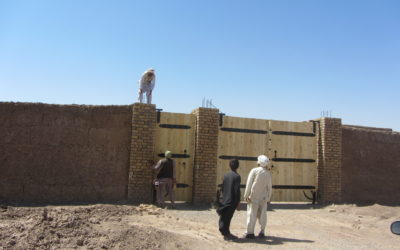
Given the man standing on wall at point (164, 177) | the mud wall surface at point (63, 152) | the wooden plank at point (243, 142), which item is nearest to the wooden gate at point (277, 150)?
the wooden plank at point (243, 142)

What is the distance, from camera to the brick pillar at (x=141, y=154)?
9.15 meters

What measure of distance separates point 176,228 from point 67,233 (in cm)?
218

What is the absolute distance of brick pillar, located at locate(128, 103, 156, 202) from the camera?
360 inches

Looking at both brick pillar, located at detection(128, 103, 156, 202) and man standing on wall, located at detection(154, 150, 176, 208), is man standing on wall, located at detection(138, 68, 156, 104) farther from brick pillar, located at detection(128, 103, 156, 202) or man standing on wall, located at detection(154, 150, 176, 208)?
man standing on wall, located at detection(154, 150, 176, 208)

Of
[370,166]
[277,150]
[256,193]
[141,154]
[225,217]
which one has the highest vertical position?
[277,150]

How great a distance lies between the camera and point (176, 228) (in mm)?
7191

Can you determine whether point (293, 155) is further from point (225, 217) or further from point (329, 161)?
point (225, 217)

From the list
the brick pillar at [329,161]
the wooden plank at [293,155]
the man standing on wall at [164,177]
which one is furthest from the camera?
the brick pillar at [329,161]

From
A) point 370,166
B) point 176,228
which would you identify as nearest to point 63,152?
point 176,228

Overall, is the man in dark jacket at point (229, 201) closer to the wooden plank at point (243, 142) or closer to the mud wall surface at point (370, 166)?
the wooden plank at point (243, 142)

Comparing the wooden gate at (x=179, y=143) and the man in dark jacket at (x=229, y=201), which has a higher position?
the wooden gate at (x=179, y=143)

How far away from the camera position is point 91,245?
5402 mm

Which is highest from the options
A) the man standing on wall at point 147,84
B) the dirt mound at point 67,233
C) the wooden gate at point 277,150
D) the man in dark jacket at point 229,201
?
the man standing on wall at point 147,84

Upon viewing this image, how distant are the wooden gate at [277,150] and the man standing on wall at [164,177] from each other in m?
1.54
